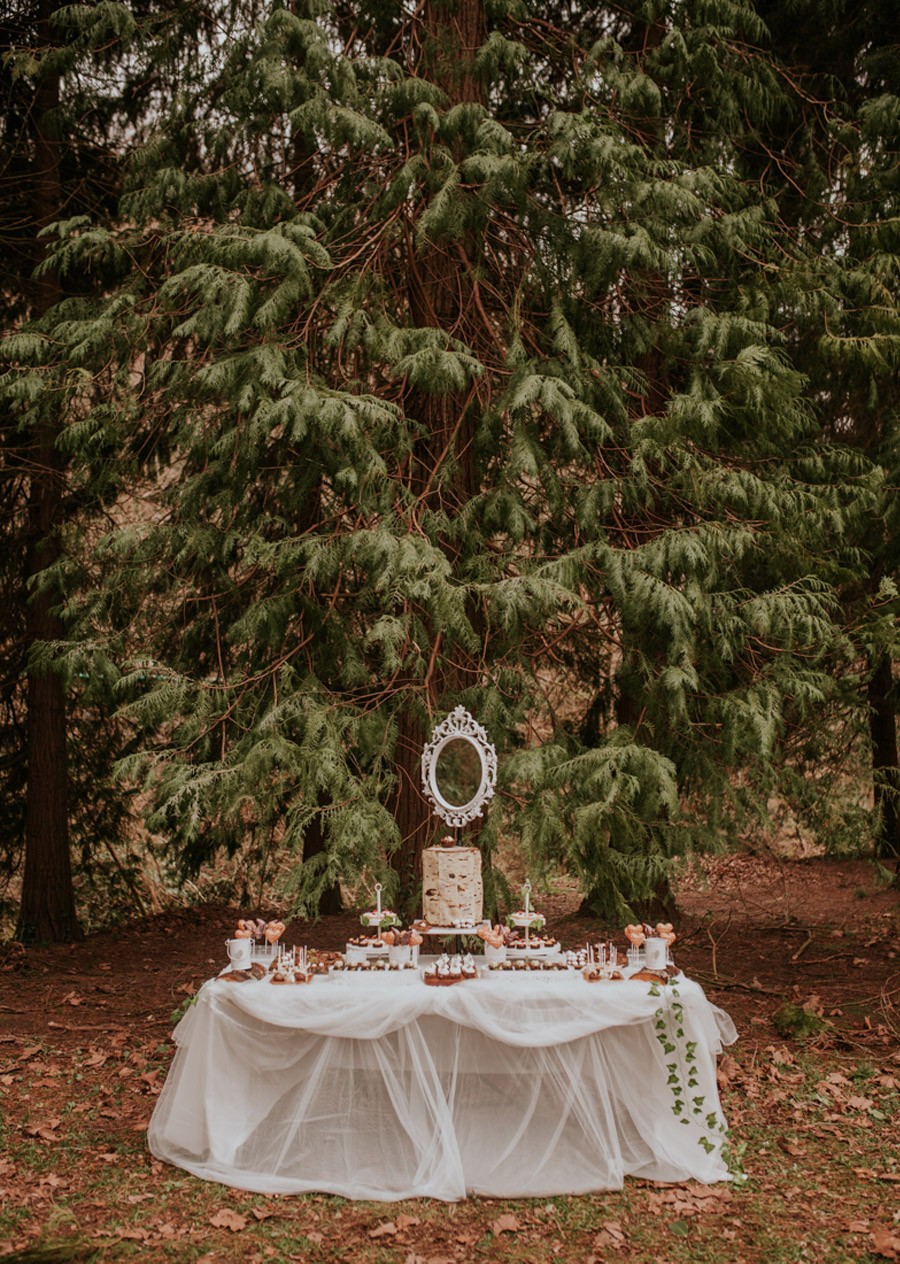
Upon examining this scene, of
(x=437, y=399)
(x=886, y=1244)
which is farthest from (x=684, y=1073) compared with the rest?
(x=437, y=399)

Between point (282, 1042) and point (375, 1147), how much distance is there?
63 centimetres

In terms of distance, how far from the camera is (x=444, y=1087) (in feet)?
17.0

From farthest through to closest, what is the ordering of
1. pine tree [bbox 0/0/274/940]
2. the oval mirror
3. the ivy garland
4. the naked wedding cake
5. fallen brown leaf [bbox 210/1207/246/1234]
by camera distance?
pine tree [bbox 0/0/274/940], the oval mirror, the naked wedding cake, the ivy garland, fallen brown leaf [bbox 210/1207/246/1234]

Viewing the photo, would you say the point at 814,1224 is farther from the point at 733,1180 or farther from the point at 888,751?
the point at 888,751

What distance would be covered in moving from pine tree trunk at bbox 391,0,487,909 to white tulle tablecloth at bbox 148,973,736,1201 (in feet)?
6.82

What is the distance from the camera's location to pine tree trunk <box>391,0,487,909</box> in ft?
24.6

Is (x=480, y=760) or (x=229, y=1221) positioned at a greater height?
(x=480, y=760)

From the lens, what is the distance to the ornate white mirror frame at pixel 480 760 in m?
5.96

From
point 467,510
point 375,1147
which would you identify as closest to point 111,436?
point 467,510

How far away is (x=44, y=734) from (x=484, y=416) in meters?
4.85

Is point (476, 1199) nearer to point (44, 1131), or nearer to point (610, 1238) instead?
point (610, 1238)

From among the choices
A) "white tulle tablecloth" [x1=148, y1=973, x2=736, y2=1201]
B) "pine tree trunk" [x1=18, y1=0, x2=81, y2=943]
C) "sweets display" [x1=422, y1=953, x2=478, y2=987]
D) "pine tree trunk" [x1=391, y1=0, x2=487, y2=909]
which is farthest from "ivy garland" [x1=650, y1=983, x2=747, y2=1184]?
"pine tree trunk" [x1=18, y1=0, x2=81, y2=943]

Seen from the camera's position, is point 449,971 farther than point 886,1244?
Yes

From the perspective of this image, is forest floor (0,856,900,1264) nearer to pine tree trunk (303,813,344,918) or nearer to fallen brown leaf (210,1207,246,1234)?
fallen brown leaf (210,1207,246,1234)
